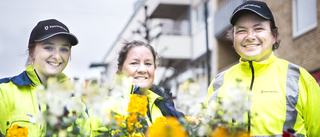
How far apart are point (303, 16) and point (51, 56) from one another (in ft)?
34.6

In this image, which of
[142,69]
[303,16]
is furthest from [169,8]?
[142,69]

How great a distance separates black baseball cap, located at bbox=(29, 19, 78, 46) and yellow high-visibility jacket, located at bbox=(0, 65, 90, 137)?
11.1 inches

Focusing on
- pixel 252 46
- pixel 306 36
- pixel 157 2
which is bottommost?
pixel 252 46

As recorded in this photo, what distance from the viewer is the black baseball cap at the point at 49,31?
12.3 ft

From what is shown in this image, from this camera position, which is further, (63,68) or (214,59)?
(214,59)

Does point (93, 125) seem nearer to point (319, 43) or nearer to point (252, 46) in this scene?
point (252, 46)

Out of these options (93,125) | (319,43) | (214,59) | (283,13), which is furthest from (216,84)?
(214,59)

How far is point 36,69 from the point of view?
3.86m

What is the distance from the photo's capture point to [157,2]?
1049 inches

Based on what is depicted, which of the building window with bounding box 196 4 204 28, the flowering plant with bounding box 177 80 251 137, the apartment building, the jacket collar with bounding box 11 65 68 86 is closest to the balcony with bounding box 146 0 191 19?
the apartment building

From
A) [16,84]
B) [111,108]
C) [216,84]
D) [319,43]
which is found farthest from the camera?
[319,43]

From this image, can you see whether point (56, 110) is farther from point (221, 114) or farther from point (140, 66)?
point (140, 66)

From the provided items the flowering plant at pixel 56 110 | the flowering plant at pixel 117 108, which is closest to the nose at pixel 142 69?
the flowering plant at pixel 117 108

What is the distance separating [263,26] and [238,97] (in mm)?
1447
